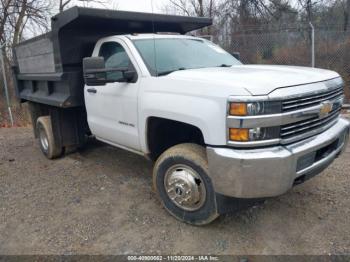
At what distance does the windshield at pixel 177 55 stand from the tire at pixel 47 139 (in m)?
2.63

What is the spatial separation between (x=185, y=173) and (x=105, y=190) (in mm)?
1582

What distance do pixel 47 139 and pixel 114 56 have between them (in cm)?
235

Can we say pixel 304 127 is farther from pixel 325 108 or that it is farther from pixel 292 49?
pixel 292 49

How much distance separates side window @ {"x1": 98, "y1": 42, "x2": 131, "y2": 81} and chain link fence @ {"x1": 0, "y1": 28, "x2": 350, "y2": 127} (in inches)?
265

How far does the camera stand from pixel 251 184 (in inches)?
106

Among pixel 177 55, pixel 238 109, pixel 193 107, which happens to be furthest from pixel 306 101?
pixel 177 55

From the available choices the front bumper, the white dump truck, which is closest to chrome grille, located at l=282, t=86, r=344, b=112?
the white dump truck

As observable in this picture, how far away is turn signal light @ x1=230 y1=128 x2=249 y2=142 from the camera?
265 centimetres

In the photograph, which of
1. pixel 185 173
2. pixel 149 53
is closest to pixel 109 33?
pixel 149 53

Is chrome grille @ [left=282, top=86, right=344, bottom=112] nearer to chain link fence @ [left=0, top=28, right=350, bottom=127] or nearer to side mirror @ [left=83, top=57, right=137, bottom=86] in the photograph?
side mirror @ [left=83, top=57, right=137, bottom=86]

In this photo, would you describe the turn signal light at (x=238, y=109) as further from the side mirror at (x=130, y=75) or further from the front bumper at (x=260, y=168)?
the side mirror at (x=130, y=75)

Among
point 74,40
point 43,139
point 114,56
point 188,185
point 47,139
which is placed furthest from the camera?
point 43,139

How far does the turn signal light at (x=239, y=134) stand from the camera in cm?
265

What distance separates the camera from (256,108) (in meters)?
2.61
